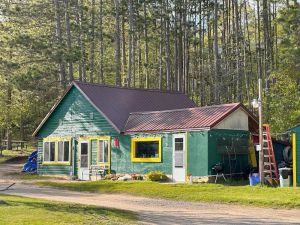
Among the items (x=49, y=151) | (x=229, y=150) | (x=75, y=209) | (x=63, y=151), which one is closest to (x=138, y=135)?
(x=229, y=150)

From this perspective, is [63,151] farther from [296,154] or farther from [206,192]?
[296,154]

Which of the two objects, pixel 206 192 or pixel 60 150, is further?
pixel 60 150

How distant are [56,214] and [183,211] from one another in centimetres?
372

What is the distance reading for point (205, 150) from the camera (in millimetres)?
21672

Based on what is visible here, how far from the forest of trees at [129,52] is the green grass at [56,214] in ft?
50.8

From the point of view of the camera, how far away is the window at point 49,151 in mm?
28859

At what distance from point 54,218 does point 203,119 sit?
459 inches

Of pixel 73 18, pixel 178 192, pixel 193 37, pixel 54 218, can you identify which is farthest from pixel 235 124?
pixel 193 37

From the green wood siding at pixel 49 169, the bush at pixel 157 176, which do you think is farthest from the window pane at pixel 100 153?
the bush at pixel 157 176

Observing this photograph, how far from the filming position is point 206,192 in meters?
18.6

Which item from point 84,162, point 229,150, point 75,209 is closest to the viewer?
point 75,209

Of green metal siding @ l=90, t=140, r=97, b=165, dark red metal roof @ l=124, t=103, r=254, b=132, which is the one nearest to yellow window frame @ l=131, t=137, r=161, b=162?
dark red metal roof @ l=124, t=103, r=254, b=132

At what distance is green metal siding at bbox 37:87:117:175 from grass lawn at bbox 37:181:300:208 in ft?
13.2

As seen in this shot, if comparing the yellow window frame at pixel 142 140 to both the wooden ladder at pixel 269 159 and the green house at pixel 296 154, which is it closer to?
the wooden ladder at pixel 269 159
